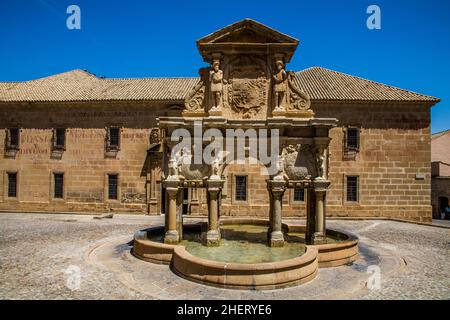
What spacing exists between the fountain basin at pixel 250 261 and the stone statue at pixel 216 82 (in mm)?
4338

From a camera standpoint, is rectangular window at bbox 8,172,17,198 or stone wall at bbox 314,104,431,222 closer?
stone wall at bbox 314,104,431,222

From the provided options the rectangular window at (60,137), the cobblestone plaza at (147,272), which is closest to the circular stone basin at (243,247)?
the cobblestone plaza at (147,272)

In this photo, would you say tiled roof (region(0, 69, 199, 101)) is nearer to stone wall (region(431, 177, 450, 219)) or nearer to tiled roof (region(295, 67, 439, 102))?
tiled roof (region(295, 67, 439, 102))

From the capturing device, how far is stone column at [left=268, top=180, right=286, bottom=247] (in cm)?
902

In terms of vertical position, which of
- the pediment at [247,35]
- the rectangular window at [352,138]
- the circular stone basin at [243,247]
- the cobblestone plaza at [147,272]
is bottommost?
the cobblestone plaza at [147,272]

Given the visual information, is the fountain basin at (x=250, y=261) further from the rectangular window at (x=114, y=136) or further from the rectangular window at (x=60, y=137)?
the rectangular window at (x=60, y=137)

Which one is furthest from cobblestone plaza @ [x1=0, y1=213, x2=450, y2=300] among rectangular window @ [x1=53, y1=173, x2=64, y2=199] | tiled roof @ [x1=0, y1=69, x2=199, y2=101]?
tiled roof @ [x1=0, y1=69, x2=199, y2=101]

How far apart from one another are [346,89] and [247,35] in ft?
41.1

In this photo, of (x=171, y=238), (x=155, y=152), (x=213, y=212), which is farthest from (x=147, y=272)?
(x=155, y=152)

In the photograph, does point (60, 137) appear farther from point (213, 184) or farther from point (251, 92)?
point (251, 92)

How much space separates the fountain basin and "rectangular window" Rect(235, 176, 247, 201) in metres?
8.22

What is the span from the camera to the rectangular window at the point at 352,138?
62.2 feet

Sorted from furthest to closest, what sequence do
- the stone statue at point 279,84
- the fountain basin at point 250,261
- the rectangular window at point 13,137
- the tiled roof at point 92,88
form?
the rectangular window at point 13,137 < the tiled roof at point 92,88 < the stone statue at point 279,84 < the fountain basin at point 250,261
